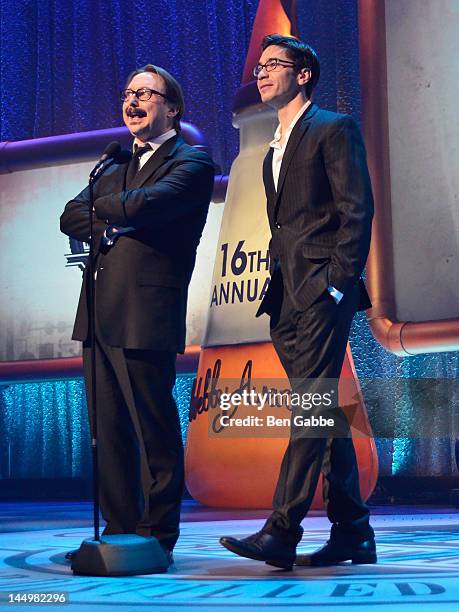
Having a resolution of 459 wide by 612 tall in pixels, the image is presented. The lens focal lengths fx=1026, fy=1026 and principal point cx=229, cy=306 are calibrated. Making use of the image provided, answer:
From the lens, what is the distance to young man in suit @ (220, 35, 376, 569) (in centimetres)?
213

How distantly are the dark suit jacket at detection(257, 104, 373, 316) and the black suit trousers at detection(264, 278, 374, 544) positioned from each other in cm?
5

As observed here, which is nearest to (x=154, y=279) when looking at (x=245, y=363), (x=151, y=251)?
(x=151, y=251)

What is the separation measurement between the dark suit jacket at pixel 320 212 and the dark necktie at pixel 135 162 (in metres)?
0.35

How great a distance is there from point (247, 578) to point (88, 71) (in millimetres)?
3989

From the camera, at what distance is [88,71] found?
5477 millimetres

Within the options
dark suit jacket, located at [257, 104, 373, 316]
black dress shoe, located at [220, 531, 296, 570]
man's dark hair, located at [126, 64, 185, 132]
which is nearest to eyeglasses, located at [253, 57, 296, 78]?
dark suit jacket, located at [257, 104, 373, 316]

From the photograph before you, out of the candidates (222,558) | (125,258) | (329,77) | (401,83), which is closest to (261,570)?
(222,558)

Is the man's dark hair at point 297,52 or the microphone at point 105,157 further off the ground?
the man's dark hair at point 297,52

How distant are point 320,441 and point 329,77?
3.04 metres

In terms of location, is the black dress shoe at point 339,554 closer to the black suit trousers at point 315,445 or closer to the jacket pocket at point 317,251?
the black suit trousers at point 315,445

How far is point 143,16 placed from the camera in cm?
538

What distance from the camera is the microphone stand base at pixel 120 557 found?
6.73 ft

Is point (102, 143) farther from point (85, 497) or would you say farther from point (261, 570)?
point (261, 570)

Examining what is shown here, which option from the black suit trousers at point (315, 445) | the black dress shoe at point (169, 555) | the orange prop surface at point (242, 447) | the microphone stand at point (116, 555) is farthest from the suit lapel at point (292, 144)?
the orange prop surface at point (242, 447)
